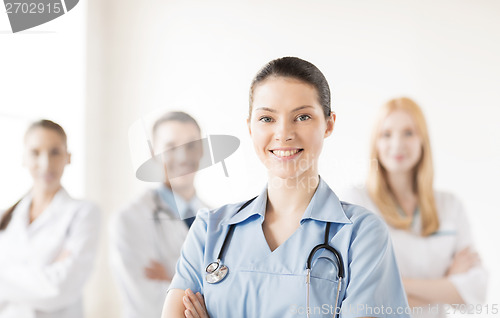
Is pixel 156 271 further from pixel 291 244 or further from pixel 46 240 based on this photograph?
pixel 291 244

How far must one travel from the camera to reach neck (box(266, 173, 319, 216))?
0.83m

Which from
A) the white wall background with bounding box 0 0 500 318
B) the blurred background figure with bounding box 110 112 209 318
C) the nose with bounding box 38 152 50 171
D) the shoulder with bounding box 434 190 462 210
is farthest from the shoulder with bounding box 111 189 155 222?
the shoulder with bounding box 434 190 462 210

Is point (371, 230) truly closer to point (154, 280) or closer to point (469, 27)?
point (154, 280)

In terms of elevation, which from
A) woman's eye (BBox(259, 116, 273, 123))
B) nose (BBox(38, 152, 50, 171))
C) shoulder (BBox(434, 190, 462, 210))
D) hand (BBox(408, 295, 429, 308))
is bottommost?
hand (BBox(408, 295, 429, 308))

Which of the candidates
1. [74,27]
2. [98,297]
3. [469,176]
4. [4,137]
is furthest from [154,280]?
[469,176]

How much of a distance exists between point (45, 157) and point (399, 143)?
3.18 feet

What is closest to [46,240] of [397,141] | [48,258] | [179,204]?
[48,258]

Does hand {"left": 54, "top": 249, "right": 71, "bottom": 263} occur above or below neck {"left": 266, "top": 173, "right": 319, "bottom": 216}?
below

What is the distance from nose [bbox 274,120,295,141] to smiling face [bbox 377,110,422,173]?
684 millimetres

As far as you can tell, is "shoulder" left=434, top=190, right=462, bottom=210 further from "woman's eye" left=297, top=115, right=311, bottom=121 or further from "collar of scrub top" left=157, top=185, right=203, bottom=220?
"woman's eye" left=297, top=115, right=311, bottom=121

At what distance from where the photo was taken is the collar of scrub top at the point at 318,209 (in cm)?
81

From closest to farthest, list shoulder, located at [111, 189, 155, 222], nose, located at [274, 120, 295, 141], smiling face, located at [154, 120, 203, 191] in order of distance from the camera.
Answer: nose, located at [274, 120, 295, 141] → smiling face, located at [154, 120, 203, 191] → shoulder, located at [111, 189, 155, 222]

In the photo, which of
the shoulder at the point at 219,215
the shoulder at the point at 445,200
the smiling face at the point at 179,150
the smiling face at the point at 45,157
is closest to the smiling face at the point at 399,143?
the shoulder at the point at 445,200

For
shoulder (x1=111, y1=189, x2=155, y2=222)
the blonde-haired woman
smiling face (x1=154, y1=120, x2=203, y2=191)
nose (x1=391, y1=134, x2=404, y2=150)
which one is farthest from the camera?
shoulder (x1=111, y1=189, x2=155, y2=222)
